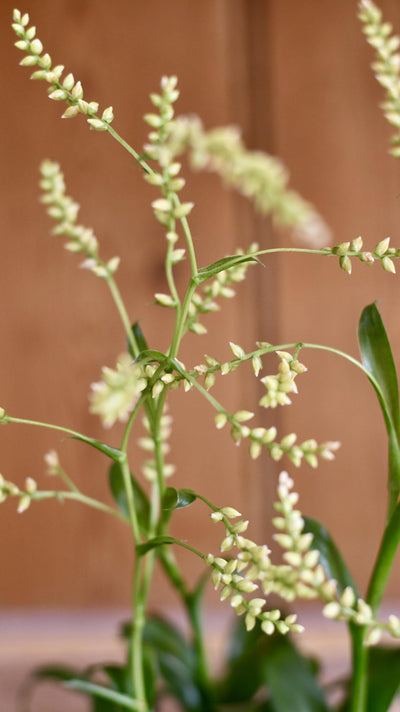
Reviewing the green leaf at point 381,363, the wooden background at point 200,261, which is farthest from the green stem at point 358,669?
the wooden background at point 200,261

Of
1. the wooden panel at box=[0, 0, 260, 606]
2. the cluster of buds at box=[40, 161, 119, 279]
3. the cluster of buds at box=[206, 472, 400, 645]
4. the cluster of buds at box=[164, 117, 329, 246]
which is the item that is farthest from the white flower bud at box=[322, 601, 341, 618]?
the wooden panel at box=[0, 0, 260, 606]

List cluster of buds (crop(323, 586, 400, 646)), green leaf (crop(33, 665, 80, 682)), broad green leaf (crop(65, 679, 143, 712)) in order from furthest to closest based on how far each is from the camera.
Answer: green leaf (crop(33, 665, 80, 682)) < broad green leaf (crop(65, 679, 143, 712)) < cluster of buds (crop(323, 586, 400, 646))

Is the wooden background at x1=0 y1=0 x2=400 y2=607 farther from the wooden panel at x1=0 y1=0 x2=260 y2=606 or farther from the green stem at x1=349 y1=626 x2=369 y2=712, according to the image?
the green stem at x1=349 y1=626 x2=369 y2=712

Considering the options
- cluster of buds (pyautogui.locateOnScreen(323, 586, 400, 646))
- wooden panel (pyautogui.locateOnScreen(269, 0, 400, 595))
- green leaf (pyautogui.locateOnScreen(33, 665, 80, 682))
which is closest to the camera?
cluster of buds (pyautogui.locateOnScreen(323, 586, 400, 646))

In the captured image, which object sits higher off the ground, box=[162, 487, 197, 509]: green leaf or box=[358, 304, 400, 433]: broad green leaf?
box=[358, 304, 400, 433]: broad green leaf

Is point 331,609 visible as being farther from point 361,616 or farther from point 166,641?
point 166,641

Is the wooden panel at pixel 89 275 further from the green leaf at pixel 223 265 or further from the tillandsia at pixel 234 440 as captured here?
the green leaf at pixel 223 265

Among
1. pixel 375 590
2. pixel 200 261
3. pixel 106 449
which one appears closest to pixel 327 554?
pixel 375 590

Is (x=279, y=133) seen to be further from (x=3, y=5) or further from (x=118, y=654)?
→ (x=118, y=654)
